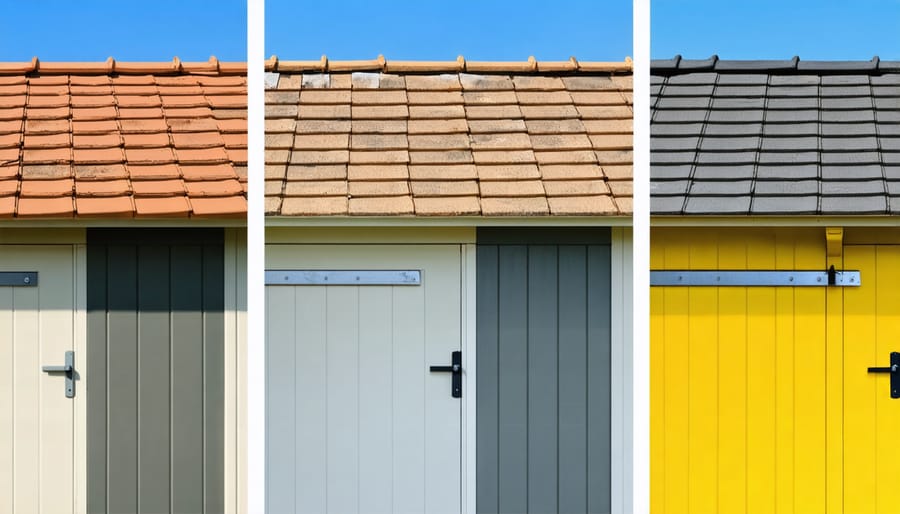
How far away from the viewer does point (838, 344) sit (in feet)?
9.61

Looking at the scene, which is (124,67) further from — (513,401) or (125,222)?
(513,401)

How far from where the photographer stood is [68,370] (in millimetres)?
3104

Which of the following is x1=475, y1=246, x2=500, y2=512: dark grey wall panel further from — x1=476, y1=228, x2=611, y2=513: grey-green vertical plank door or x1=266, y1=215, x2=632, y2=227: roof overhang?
x1=266, y1=215, x2=632, y2=227: roof overhang

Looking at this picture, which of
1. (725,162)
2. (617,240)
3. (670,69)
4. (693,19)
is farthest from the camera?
(617,240)

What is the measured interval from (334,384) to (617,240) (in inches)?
48.7

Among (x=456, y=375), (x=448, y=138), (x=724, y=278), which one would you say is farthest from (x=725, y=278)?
(x=448, y=138)

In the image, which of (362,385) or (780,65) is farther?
(362,385)

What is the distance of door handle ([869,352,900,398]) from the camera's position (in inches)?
116

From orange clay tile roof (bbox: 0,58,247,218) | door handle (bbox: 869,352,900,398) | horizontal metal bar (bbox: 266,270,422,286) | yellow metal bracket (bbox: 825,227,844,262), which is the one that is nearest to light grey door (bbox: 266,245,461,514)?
horizontal metal bar (bbox: 266,270,422,286)

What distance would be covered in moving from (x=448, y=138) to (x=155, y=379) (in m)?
1.48

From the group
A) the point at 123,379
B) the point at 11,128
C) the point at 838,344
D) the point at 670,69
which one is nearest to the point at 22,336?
the point at 123,379

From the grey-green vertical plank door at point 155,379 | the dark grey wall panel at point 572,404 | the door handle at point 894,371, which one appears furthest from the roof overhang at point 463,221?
the door handle at point 894,371

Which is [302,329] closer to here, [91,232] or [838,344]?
[91,232]

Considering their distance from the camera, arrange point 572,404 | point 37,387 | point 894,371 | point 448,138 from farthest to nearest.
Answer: point 448,138
point 572,404
point 37,387
point 894,371
